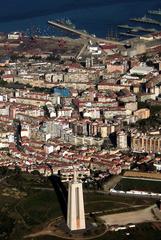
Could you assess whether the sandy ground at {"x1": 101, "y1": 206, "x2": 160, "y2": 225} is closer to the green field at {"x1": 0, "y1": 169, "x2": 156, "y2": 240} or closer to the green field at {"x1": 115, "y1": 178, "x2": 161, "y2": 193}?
the green field at {"x1": 0, "y1": 169, "x2": 156, "y2": 240}

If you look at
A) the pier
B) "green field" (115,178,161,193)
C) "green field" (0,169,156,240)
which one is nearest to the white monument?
"green field" (0,169,156,240)

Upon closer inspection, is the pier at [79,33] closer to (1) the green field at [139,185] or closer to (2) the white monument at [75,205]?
(1) the green field at [139,185]

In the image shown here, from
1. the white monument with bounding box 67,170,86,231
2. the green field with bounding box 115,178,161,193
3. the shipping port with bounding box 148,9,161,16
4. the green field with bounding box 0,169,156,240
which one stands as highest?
the white monument with bounding box 67,170,86,231

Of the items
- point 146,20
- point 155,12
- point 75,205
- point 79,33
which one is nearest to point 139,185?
point 75,205

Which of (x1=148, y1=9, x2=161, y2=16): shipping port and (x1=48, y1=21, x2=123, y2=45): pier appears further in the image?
(x1=148, y1=9, x2=161, y2=16): shipping port

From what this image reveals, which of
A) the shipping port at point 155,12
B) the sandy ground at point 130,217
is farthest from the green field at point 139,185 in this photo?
the shipping port at point 155,12

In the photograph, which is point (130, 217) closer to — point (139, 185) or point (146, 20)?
point (139, 185)
